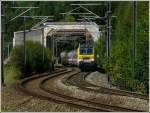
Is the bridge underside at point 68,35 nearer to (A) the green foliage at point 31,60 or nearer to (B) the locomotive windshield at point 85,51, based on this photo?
(A) the green foliage at point 31,60

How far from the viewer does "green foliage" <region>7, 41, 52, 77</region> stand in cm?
3878

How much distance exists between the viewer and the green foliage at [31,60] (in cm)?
3878

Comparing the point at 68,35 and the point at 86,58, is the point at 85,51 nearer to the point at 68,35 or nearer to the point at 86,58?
the point at 86,58

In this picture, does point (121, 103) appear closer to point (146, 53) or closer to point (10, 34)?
point (146, 53)

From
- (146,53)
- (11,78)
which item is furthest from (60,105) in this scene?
(11,78)

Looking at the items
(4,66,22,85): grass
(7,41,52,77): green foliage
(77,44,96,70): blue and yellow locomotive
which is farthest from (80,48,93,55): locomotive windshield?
(4,66,22,85): grass

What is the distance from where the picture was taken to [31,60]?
4297 cm

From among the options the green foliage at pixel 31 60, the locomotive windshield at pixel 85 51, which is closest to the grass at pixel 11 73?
the green foliage at pixel 31 60

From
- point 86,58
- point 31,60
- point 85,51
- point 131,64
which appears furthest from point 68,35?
point 131,64

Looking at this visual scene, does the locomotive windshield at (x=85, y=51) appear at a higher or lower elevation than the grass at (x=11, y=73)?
higher

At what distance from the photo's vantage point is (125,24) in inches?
1836

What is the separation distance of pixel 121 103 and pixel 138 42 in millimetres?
7759

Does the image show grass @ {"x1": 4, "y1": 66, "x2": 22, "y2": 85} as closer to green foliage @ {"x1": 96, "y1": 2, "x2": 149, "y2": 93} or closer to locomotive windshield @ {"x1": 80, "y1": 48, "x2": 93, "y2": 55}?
green foliage @ {"x1": 96, "y1": 2, "x2": 149, "y2": 93}

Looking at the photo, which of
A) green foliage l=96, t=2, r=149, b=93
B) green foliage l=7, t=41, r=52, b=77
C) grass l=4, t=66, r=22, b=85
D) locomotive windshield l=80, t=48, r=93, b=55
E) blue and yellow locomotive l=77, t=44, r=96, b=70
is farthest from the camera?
locomotive windshield l=80, t=48, r=93, b=55
